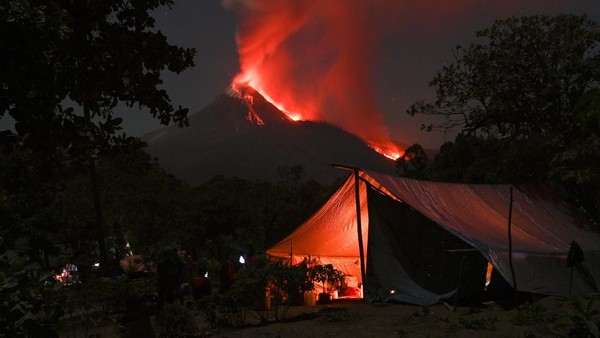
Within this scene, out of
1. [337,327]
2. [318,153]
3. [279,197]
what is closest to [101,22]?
[337,327]

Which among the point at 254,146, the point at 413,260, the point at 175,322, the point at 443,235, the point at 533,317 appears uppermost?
the point at 254,146

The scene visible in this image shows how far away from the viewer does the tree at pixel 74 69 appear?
11.3 ft

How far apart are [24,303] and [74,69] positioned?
1528 millimetres

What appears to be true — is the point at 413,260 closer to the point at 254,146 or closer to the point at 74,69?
the point at 74,69


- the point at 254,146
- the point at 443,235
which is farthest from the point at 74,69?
the point at 254,146

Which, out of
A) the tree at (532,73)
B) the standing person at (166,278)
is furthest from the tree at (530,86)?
the standing person at (166,278)

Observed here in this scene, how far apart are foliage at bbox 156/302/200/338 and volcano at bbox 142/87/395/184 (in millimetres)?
120003

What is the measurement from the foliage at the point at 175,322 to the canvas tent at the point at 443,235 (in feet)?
13.9

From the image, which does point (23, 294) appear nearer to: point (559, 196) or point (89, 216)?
point (559, 196)

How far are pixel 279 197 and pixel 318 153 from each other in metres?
102

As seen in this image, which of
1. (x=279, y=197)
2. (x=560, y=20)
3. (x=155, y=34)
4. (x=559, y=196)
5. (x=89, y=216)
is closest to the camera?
(x=155, y=34)

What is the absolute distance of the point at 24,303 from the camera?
324cm

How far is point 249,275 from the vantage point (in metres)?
8.52

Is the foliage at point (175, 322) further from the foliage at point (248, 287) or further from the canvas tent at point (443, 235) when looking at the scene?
the canvas tent at point (443, 235)
